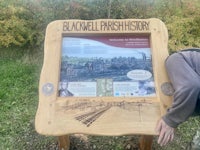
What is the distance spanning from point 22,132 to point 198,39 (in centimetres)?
232

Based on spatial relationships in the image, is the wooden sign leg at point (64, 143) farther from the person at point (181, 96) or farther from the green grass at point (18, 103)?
the person at point (181, 96)

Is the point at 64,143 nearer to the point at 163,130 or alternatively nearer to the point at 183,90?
the point at 163,130

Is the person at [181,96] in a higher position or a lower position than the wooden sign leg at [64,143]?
higher

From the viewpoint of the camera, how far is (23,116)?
414cm

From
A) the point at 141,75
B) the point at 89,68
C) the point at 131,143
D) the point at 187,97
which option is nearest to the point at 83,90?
the point at 89,68

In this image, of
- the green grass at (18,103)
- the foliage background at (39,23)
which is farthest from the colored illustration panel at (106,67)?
the foliage background at (39,23)

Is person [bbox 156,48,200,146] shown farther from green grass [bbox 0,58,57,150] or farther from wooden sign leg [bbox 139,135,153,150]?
green grass [bbox 0,58,57,150]

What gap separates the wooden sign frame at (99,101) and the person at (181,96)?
0.08 meters

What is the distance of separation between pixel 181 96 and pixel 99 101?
57 cm

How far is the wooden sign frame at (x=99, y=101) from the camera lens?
9.27 ft

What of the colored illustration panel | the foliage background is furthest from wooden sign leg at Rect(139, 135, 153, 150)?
the foliage background

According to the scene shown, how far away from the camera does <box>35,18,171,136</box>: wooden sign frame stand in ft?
9.27

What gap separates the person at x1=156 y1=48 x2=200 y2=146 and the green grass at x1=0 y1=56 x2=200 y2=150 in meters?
0.98

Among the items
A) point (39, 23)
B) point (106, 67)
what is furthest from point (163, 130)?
point (39, 23)
